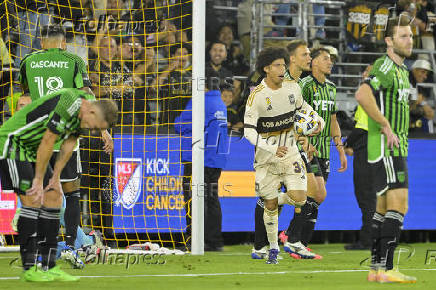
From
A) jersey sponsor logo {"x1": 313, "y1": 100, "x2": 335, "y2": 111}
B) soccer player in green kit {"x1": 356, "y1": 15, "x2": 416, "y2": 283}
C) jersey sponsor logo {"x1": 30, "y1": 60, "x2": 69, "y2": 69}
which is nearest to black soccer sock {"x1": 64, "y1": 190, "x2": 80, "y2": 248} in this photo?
jersey sponsor logo {"x1": 30, "y1": 60, "x2": 69, "y2": 69}

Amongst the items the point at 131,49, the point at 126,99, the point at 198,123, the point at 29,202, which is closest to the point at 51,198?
the point at 29,202

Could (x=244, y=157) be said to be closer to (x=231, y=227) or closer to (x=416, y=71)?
(x=231, y=227)

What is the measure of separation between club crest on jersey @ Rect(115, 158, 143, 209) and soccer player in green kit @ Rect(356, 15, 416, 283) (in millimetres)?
5429

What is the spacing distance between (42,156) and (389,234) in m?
2.88

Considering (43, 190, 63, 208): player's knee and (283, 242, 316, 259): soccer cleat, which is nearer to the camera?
(43, 190, 63, 208): player's knee

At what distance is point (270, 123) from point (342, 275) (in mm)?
2230

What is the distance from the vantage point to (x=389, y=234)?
24.6 ft

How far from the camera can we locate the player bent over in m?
10.0

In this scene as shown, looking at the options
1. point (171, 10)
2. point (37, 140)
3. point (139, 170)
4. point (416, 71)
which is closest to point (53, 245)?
point (37, 140)

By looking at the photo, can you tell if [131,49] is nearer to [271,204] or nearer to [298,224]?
[298,224]

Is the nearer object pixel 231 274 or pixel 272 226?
pixel 231 274

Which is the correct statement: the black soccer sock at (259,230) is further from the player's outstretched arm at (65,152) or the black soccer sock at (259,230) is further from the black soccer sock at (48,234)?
the player's outstretched arm at (65,152)

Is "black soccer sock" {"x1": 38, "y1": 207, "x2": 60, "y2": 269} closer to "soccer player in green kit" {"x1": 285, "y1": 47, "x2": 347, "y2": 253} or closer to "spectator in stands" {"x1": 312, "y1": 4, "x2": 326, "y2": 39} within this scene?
"soccer player in green kit" {"x1": 285, "y1": 47, "x2": 347, "y2": 253}

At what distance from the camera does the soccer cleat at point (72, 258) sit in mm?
9055
